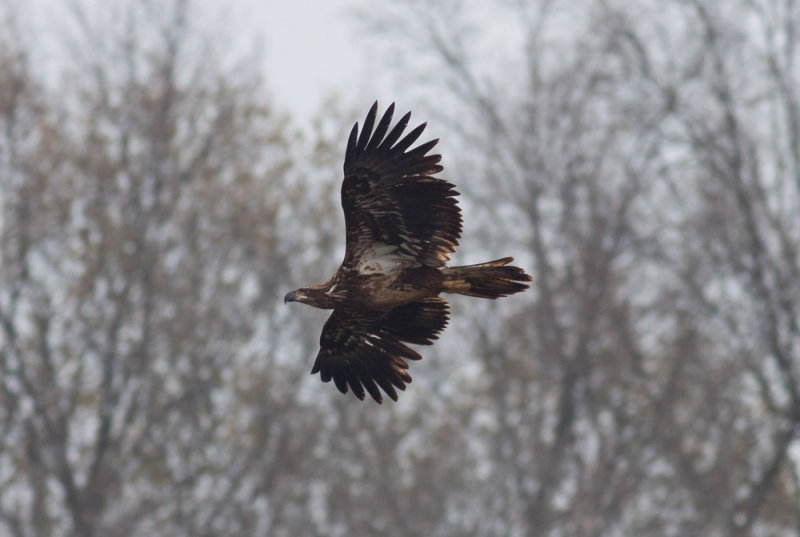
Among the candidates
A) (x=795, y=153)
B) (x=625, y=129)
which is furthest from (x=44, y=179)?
(x=795, y=153)

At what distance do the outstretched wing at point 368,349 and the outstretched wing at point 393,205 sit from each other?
2.05 feet

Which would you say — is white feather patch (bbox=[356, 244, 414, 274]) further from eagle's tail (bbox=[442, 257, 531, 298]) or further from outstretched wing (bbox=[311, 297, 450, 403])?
outstretched wing (bbox=[311, 297, 450, 403])

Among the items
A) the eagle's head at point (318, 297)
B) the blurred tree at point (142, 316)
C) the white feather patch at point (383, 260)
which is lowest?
the eagle's head at point (318, 297)

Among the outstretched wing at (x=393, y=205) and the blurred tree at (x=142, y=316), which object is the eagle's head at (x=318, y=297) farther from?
the blurred tree at (x=142, y=316)

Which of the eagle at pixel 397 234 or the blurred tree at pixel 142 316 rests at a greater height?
the blurred tree at pixel 142 316

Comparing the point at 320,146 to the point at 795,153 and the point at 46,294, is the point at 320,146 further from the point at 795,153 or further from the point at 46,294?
the point at 795,153

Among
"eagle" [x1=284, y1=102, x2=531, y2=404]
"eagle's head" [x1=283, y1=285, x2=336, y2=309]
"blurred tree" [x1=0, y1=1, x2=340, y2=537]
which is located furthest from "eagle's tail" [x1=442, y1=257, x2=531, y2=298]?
"blurred tree" [x1=0, y1=1, x2=340, y2=537]

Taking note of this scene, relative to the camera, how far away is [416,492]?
23359 millimetres

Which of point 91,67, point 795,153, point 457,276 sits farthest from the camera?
point 91,67

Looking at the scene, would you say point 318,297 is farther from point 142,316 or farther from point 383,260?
point 142,316

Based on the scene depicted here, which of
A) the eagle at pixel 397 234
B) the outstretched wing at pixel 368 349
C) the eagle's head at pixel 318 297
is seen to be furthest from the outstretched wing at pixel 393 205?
the outstretched wing at pixel 368 349

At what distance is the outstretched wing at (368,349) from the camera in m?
9.02

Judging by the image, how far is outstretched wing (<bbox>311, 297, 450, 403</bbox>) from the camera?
9.02 metres

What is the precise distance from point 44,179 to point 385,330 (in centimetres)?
1290
